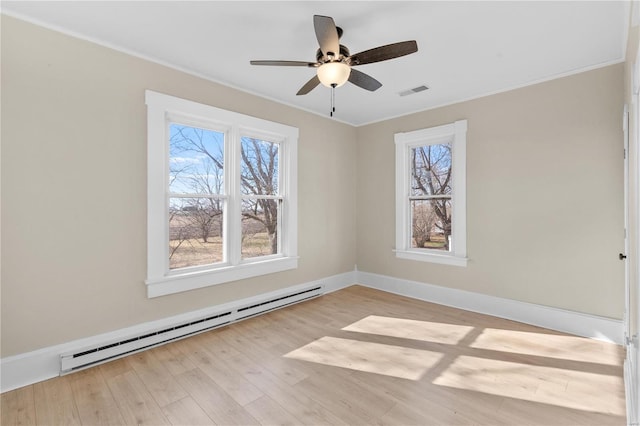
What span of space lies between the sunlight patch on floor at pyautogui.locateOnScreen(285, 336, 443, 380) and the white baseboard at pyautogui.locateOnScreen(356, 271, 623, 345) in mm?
1463

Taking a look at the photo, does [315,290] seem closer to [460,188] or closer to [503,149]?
[460,188]

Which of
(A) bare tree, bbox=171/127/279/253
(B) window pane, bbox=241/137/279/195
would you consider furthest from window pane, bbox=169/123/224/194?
(B) window pane, bbox=241/137/279/195

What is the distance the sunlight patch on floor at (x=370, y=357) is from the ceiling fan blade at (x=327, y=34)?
2486 millimetres

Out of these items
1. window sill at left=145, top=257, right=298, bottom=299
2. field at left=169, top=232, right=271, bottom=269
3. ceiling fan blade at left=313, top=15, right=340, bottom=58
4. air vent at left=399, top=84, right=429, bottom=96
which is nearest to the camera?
ceiling fan blade at left=313, top=15, right=340, bottom=58

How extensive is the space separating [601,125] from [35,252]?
5234 mm

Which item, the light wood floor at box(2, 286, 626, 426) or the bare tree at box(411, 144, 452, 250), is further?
the bare tree at box(411, 144, 452, 250)

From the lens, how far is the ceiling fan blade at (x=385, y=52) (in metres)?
2.03

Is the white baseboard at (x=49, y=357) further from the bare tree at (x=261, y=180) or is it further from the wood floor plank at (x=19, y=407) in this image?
the bare tree at (x=261, y=180)

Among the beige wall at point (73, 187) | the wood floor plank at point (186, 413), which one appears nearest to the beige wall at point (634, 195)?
the wood floor plank at point (186, 413)

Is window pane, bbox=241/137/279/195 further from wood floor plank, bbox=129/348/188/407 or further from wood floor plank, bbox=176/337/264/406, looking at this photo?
wood floor plank, bbox=129/348/188/407

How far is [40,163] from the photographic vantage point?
7.74ft

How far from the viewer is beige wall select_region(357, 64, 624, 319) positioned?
9.91 feet

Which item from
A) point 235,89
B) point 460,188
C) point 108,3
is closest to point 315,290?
point 460,188

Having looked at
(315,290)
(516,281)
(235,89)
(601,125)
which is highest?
(235,89)
